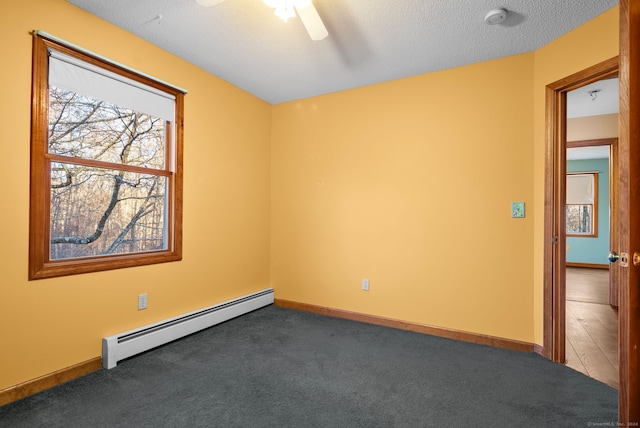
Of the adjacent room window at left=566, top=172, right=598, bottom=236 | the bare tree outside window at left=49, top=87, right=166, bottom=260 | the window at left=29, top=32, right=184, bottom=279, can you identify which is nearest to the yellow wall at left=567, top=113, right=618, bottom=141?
the adjacent room window at left=566, top=172, right=598, bottom=236

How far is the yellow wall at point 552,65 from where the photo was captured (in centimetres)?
207

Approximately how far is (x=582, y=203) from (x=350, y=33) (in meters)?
7.48

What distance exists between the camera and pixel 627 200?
1.21 metres

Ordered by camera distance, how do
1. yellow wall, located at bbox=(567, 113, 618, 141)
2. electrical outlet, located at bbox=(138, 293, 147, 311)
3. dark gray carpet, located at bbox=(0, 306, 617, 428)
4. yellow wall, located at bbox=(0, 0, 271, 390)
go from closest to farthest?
dark gray carpet, located at bbox=(0, 306, 617, 428) < yellow wall, located at bbox=(0, 0, 271, 390) < electrical outlet, located at bbox=(138, 293, 147, 311) < yellow wall, located at bbox=(567, 113, 618, 141)

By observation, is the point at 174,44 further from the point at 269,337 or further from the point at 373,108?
the point at 269,337

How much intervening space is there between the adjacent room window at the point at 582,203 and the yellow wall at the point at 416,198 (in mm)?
5783

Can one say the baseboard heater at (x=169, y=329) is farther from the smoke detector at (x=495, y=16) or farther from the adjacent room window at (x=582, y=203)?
the adjacent room window at (x=582, y=203)

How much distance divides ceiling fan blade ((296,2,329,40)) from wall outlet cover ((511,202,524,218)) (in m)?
2.06

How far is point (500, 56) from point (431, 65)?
0.56 meters

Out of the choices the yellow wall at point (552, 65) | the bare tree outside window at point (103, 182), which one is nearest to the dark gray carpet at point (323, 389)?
the yellow wall at point (552, 65)

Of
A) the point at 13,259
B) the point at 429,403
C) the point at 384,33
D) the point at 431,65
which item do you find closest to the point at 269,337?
the point at 429,403

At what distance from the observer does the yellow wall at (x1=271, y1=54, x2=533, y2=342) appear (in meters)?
2.67

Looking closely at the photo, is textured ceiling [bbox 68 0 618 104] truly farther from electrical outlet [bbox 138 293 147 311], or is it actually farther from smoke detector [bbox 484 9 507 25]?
electrical outlet [bbox 138 293 147 311]

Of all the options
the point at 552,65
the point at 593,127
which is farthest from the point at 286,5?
the point at 593,127
